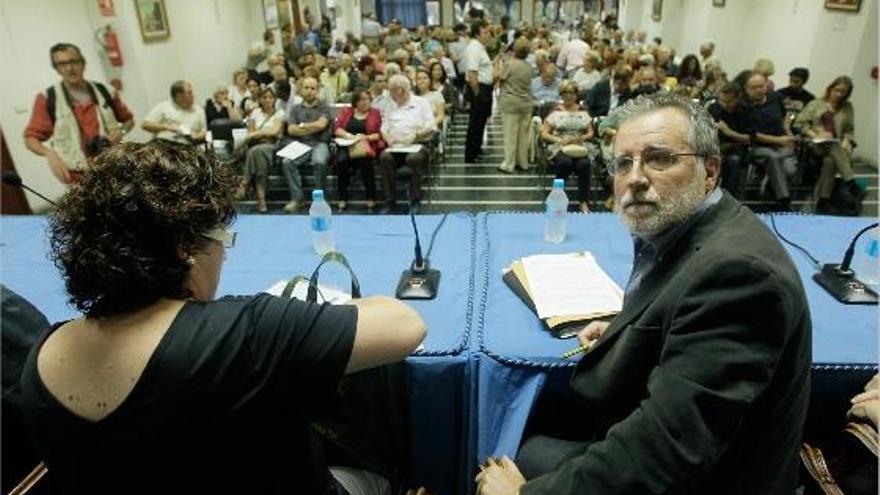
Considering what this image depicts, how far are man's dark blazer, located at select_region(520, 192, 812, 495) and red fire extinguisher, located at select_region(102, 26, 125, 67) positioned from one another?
22.5 feet

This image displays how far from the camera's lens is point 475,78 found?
21.8 ft

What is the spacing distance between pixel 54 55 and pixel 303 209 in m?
2.14

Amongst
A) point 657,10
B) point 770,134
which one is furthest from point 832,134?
point 657,10

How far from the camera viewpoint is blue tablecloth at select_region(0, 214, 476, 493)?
5.27 feet

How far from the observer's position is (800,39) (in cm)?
722

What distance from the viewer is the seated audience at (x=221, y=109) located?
19.7 ft

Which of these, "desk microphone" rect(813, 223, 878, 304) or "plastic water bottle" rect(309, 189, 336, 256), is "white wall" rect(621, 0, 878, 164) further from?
"plastic water bottle" rect(309, 189, 336, 256)

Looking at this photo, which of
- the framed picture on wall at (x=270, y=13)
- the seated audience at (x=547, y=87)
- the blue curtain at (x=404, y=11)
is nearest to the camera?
the seated audience at (x=547, y=87)

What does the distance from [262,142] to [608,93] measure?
144 inches

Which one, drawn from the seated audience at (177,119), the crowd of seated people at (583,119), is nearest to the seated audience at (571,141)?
the crowd of seated people at (583,119)

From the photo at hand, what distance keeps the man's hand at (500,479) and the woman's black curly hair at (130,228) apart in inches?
33.2

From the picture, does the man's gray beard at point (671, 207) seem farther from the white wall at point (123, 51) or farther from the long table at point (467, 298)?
the white wall at point (123, 51)

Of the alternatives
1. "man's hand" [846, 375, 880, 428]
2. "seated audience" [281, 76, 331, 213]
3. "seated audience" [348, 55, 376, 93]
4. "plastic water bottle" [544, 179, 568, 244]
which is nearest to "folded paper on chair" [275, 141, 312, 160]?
"seated audience" [281, 76, 331, 213]

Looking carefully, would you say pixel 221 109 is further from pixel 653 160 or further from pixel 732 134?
pixel 653 160
